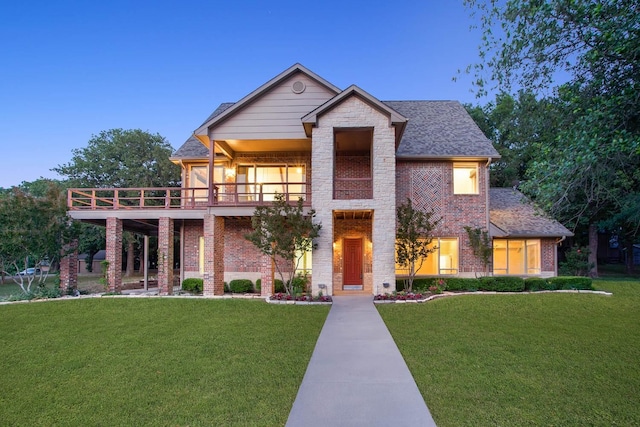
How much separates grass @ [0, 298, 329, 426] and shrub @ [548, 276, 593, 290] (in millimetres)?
10830

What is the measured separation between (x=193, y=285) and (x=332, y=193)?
7.77 m

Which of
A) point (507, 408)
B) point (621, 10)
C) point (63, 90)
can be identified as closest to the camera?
point (507, 408)

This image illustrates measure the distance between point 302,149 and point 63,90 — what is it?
2567cm

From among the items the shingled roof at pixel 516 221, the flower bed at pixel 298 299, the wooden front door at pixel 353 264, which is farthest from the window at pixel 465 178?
the flower bed at pixel 298 299

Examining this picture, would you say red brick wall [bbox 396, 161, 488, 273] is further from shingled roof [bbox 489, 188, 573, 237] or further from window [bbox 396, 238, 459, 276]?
shingled roof [bbox 489, 188, 573, 237]

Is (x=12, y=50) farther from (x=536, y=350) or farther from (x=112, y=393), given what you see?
(x=536, y=350)

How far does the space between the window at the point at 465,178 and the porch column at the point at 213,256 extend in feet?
36.3

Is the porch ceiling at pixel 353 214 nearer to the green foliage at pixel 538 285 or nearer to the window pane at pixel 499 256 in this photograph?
the window pane at pixel 499 256

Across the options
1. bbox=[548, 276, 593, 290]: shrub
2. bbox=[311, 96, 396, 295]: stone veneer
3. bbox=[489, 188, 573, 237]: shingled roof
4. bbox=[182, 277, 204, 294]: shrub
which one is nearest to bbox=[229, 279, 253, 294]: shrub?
bbox=[182, 277, 204, 294]: shrub

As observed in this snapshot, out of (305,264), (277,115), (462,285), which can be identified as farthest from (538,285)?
(277,115)

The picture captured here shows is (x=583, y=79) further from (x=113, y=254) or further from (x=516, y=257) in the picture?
(x=113, y=254)

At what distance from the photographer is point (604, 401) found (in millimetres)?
4676

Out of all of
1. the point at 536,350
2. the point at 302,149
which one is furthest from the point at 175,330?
the point at 302,149

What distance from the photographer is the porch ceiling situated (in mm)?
15023
